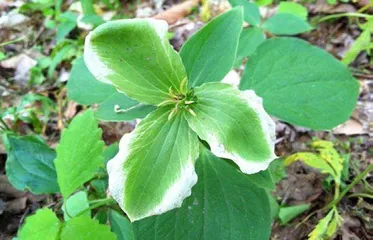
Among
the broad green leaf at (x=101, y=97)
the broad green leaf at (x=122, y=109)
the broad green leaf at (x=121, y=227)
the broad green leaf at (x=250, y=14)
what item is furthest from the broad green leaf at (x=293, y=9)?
the broad green leaf at (x=121, y=227)

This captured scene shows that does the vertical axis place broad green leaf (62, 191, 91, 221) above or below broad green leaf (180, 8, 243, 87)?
below

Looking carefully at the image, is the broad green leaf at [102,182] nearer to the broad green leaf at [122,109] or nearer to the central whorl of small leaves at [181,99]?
the broad green leaf at [122,109]

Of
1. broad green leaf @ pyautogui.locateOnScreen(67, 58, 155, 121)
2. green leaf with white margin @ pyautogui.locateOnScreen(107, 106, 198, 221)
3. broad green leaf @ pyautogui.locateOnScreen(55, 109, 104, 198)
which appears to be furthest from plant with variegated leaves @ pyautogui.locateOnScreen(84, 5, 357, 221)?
broad green leaf @ pyautogui.locateOnScreen(55, 109, 104, 198)

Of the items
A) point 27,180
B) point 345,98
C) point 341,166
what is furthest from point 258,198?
point 27,180

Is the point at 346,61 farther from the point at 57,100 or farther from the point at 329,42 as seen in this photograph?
the point at 57,100

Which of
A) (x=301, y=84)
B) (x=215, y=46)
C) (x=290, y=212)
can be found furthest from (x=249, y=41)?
(x=290, y=212)

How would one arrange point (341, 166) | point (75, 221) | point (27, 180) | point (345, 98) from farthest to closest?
point (341, 166)
point (27, 180)
point (345, 98)
point (75, 221)

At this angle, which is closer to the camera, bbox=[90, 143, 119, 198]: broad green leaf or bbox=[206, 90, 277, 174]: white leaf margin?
bbox=[206, 90, 277, 174]: white leaf margin

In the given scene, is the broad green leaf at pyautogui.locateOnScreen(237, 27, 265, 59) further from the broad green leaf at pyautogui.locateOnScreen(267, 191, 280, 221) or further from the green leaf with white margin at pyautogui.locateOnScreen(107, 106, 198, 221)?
the green leaf with white margin at pyautogui.locateOnScreen(107, 106, 198, 221)
